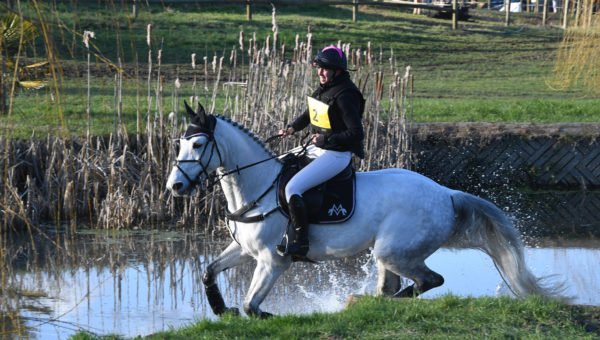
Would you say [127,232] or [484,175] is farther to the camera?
[484,175]

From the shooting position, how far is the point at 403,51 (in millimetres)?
24703

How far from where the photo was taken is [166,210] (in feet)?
34.3

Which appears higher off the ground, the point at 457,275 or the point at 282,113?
the point at 282,113

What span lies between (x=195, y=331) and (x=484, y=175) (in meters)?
8.13

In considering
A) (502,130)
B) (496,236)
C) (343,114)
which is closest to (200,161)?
(343,114)

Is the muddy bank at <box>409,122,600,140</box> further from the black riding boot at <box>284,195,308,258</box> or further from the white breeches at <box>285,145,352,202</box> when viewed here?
the black riding boot at <box>284,195,308,258</box>

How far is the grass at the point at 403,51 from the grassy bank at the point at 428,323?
7114 mm

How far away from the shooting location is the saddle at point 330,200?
20.7ft

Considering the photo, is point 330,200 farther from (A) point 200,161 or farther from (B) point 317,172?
(A) point 200,161

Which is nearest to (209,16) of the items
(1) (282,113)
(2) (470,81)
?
(2) (470,81)

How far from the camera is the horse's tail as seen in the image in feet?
21.7

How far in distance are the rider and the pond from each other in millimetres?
1189

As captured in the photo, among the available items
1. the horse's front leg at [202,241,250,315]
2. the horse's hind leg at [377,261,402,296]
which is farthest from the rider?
the horse's hind leg at [377,261,402,296]

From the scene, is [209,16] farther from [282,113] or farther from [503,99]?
[282,113]
